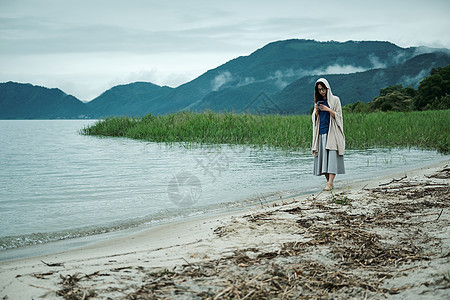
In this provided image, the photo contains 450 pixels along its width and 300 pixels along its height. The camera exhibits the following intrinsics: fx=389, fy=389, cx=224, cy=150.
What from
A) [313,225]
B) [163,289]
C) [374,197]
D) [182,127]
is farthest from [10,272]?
[182,127]

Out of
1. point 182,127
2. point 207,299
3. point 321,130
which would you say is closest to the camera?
point 207,299

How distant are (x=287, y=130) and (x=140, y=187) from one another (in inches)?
369

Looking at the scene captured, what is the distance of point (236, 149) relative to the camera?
15.4 metres

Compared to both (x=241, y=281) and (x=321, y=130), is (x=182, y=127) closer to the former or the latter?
(x=321, y=130)

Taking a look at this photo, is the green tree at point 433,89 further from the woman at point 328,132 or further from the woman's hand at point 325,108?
the woman's hand at point 325,108

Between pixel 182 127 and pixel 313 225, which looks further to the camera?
pixel 182 127

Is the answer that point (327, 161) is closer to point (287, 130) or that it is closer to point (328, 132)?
point (328, 132)

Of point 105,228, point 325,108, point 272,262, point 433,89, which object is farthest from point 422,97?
point 272,262

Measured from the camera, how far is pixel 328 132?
6520 mm

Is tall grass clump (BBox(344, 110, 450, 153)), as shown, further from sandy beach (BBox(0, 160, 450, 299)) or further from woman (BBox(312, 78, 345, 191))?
sandy beach (BBox(0, 160, 450, 299))

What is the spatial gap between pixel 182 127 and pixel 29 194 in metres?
12.4

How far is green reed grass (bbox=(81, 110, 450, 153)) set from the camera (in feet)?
49.9

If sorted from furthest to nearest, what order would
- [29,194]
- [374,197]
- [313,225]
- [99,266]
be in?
[29,194], [374,197], [313,225], [99,266]

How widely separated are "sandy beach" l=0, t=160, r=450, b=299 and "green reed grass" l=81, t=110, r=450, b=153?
11.0m
